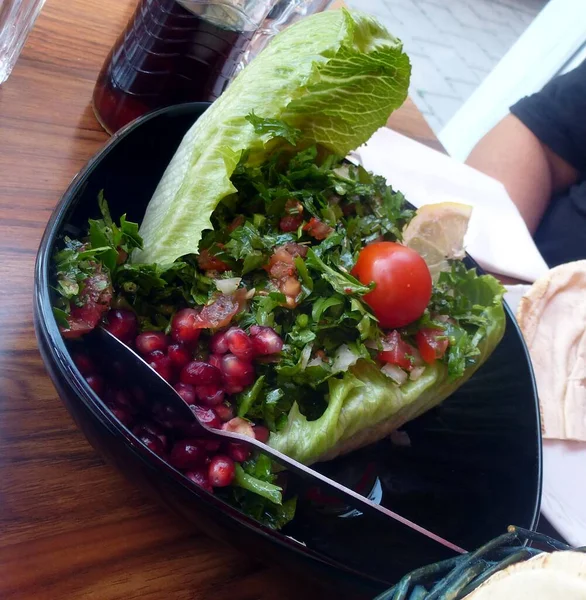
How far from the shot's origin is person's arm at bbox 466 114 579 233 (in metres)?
1.69

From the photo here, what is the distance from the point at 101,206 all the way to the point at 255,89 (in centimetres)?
25

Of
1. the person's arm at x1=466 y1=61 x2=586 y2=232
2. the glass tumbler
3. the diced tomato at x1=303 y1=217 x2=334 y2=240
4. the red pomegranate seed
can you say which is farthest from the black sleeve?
the red pomegranate seed

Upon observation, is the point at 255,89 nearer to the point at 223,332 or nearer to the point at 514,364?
the point at 223,332

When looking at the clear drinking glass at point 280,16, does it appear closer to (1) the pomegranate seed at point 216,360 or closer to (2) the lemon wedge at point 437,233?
(2) the lemon wedge at point 437,233

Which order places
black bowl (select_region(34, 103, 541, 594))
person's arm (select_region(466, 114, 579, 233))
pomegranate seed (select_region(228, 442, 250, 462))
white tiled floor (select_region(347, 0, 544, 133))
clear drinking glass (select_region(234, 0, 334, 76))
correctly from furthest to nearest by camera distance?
white tiled floor (select_region(347, 0, 544, 133)), person's arm (select_region(466, 114, 579, 233)), clear drinking glass (select_region(234, 0, 334, 76)), pomegranate seed (select_region(228, 442, 250, 462)), black bowl (select_region(34, 103, 541, 594))

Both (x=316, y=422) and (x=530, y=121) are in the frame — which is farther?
(x=530, y=121)

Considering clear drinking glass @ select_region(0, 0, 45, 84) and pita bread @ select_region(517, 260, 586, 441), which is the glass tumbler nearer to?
clear drinking glass @ select_region(0, 0, 45, 84)

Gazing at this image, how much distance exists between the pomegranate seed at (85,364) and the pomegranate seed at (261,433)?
0.61ft

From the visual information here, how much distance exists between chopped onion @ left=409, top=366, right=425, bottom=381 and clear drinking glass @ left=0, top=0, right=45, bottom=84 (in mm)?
740

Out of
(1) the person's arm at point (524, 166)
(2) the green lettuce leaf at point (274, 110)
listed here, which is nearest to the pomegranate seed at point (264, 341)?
(2) the green lettuce leaf at point (274, 110)

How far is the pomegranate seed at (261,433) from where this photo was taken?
641 mm

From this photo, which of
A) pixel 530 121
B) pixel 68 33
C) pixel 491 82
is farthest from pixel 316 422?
pixel 491 82

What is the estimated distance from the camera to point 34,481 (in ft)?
1.80

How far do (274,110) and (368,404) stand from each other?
0.39 meters
